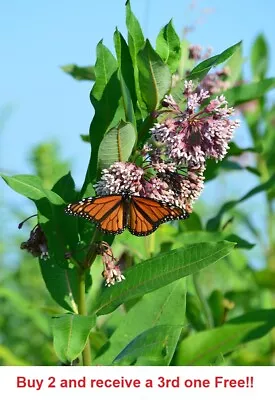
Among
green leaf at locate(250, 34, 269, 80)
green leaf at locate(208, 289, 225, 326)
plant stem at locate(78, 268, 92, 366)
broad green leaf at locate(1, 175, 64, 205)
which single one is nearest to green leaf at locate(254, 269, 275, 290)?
green leaf at locate(208, 289, 225, 326)

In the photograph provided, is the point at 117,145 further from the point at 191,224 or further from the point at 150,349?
the point at 191,224

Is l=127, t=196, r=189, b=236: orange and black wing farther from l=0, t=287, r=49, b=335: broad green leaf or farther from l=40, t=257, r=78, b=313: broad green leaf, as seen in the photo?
l=0, t=287, r=49, b=335: broad green leaf

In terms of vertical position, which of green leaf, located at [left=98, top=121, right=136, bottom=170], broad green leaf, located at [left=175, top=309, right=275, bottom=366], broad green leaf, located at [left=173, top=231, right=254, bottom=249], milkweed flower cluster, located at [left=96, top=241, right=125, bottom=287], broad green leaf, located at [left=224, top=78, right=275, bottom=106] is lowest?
broad green leaf, located at [left=175, top=309, right=275, bottom=366]

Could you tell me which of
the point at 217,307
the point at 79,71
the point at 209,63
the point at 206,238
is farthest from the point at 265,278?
the point at 209,63

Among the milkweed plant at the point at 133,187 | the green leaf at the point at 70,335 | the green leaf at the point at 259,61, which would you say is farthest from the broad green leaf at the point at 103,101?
the green leaf at the point at 259,61

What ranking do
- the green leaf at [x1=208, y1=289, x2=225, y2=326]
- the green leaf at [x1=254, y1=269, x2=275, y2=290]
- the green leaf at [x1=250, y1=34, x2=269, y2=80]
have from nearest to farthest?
the green leaf at [x1=208, y1=289, x2=225, y2=326]
the green leaf at [x1=254, y1=269, x2=275, y2=290]
the green leaf at [x1=250, y1=34, x2=269, y2=80]

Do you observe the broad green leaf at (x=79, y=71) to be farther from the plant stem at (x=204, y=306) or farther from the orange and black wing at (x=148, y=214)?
the orange and black wing at (x=148, y=214)
